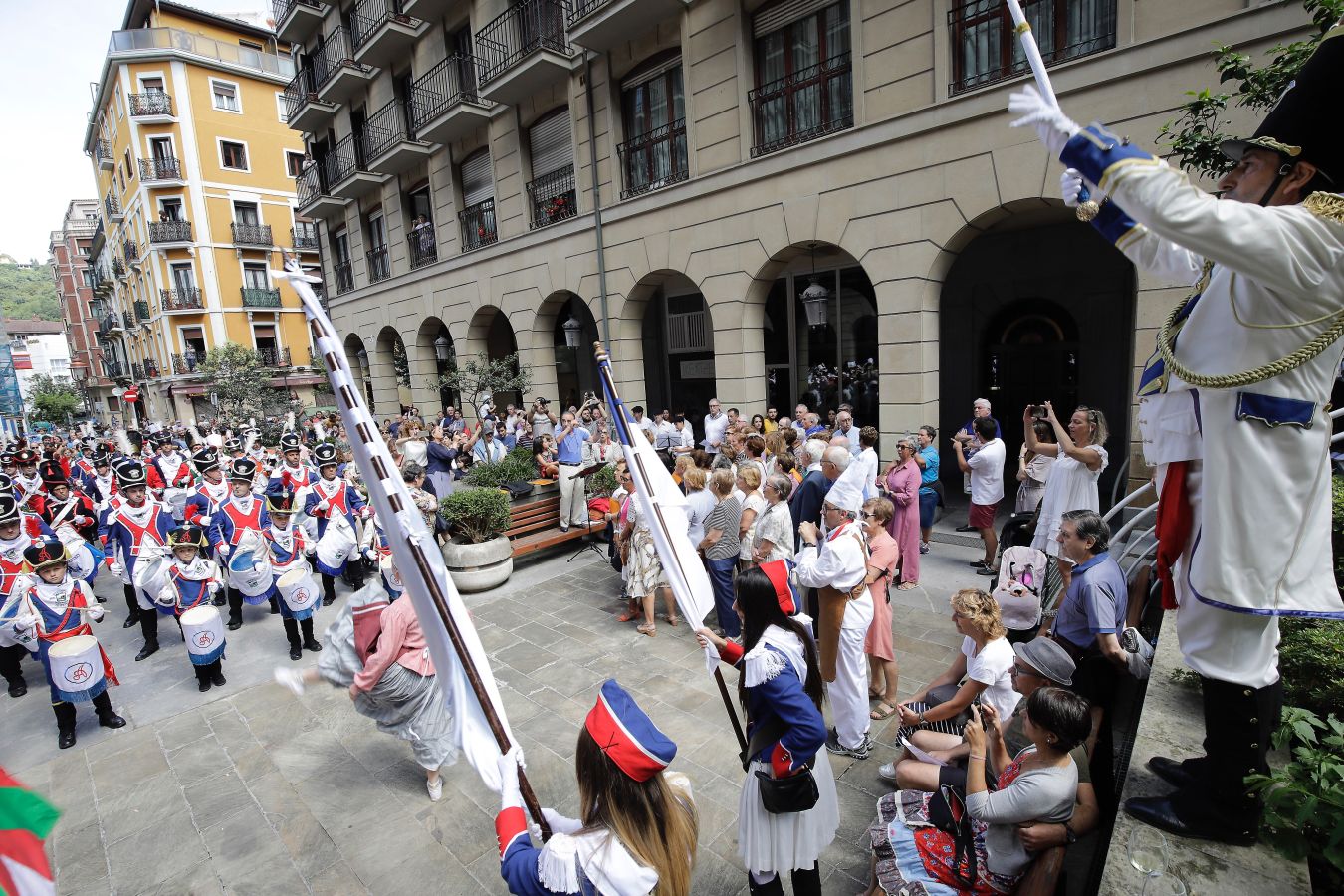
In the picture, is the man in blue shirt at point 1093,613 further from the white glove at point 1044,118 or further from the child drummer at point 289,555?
the child drummer at point 289,555

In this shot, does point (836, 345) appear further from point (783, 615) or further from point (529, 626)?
point (783, 615)

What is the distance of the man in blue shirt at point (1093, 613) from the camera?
377cm

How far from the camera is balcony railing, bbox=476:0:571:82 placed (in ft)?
46.2

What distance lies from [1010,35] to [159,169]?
131ft

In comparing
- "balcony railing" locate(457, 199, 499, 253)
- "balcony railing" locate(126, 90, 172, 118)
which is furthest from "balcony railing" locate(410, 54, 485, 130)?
"balcony railing" locate(126, 90, 172, 118)

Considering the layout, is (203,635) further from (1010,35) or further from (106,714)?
(1010,35)

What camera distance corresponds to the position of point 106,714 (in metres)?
5.79

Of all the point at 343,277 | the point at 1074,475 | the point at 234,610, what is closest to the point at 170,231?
the point at 343,277

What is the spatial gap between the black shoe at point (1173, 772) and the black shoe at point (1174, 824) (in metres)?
0.10

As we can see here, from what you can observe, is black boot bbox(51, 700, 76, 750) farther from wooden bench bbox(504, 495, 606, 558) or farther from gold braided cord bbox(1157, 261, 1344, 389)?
gold braided cord bbox(1157, 261, 1344, 389)

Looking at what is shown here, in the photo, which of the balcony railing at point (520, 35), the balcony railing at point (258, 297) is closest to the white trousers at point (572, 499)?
the balcony railing at point (520, 35)

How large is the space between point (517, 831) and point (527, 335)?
605 inches

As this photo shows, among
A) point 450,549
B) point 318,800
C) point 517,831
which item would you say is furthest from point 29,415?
point 517,831

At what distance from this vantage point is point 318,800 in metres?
4.61
